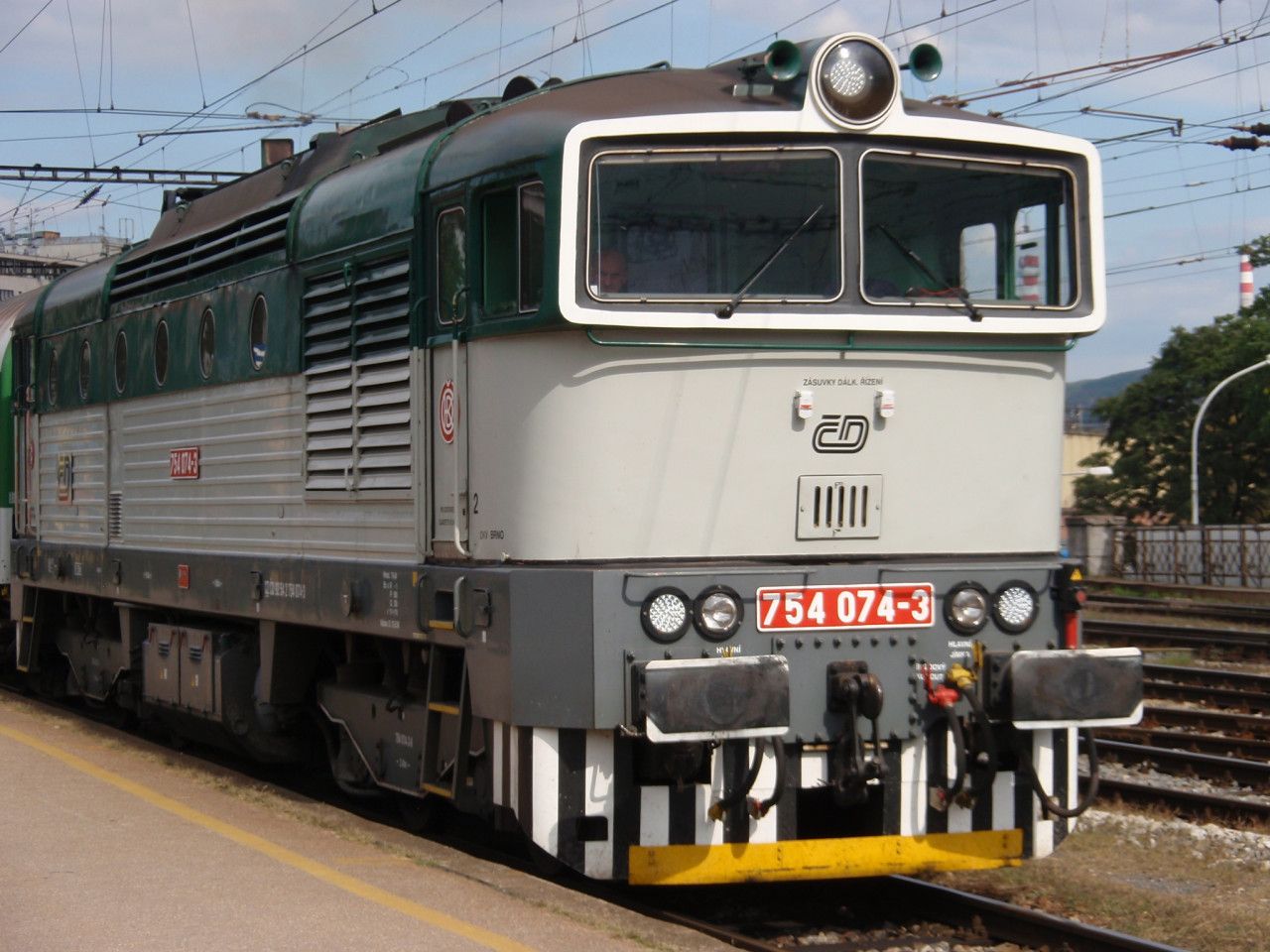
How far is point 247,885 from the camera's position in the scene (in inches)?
281

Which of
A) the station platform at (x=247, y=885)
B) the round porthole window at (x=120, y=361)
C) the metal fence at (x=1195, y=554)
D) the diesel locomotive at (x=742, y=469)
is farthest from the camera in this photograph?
the metal fence at (x=1195, y=554)

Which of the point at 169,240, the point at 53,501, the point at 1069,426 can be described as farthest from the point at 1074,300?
the point at 1069,426

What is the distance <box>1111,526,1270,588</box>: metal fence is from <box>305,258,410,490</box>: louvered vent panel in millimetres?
28689

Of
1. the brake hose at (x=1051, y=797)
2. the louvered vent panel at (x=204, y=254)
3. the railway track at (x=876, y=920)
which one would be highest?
the louvered vent panel at (x=204, y=254)

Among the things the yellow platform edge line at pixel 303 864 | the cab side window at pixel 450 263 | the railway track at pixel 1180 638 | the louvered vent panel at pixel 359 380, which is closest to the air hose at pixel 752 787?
the yellow platform edge line at pixel 303 864

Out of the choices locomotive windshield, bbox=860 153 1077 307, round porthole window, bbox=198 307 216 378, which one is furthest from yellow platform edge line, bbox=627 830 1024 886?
round porthole window, bbox=198 307 216 378

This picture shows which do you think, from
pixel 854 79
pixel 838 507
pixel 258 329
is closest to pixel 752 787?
pixel 838 507

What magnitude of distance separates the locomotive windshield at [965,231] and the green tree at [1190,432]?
40297 millimetres

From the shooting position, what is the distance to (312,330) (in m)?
9.03

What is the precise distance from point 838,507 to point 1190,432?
144 ft

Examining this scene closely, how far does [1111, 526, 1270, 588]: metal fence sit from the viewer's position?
3447 centimetres

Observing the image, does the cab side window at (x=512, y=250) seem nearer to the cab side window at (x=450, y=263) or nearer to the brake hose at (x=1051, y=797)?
the cab side window at (x=450, y=263)

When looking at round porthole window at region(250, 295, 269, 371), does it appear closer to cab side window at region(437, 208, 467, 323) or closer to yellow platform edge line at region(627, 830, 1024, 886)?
cab side window at region(437, 208, 467, 323)

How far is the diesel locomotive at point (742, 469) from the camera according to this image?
6.84m
